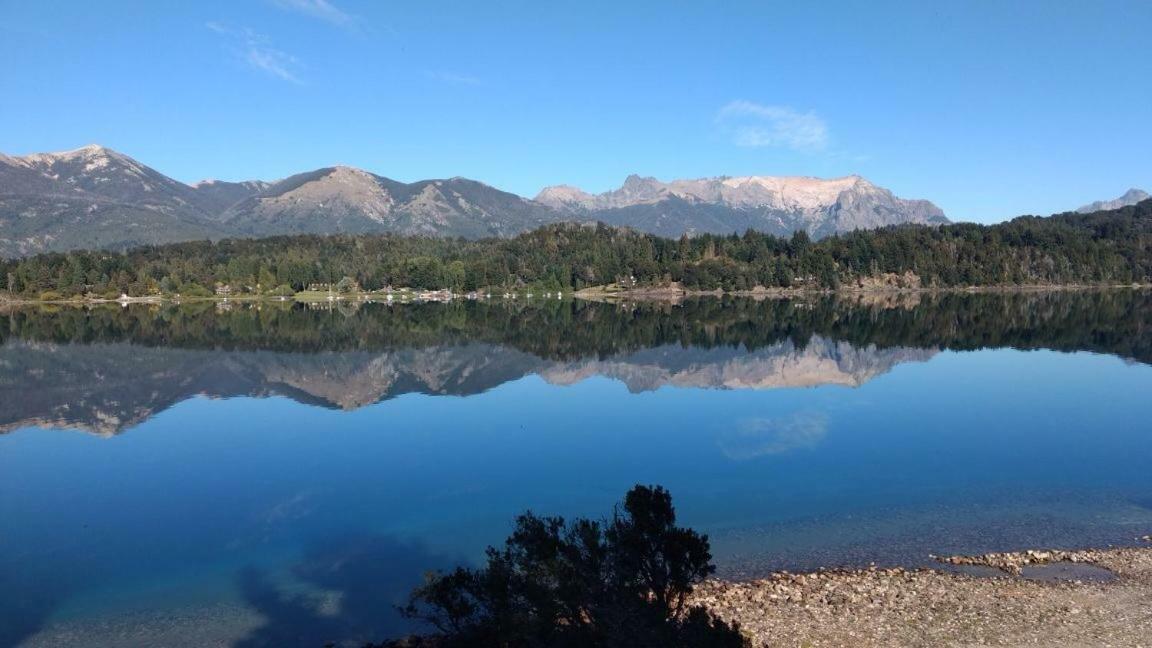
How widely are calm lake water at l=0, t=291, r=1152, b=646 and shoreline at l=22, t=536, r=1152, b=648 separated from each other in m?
0.23

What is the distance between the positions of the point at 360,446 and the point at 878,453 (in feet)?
85.2

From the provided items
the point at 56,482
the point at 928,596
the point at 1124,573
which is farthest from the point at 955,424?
the point at 56,482

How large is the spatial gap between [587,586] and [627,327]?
9300 centimetres

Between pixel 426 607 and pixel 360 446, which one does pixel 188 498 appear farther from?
pixel 426 607

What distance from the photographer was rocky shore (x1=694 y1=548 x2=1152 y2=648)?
620 inches

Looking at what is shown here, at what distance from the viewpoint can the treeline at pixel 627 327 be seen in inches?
3238

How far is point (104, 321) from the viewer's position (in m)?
126

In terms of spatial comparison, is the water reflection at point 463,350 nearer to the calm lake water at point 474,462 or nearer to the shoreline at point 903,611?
the calm lake water at point 474,462

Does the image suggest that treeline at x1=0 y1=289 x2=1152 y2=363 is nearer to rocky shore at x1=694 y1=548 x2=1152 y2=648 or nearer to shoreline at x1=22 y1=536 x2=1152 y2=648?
rocky shore at x1=694 y1=548 x2=1152 y2=648

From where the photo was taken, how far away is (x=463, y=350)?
7794cm

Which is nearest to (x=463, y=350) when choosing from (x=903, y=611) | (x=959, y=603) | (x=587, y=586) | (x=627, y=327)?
(x=627, y=327)

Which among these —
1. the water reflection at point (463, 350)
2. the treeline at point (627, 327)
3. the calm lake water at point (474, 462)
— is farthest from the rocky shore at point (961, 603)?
the treeline at point (627, 327)

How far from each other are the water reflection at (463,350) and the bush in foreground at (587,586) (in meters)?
23.4

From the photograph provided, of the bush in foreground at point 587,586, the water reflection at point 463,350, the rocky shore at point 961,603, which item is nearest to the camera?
the bush in foreground at point 587,586
